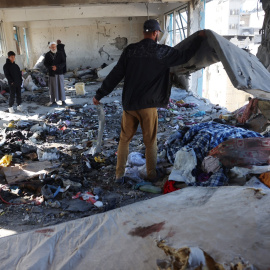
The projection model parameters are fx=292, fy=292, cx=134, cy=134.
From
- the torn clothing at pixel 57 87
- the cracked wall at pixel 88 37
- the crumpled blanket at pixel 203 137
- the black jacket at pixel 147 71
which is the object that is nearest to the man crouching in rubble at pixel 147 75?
the black jacket at pixel 147 71

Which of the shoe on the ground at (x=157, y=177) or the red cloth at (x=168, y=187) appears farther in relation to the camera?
the shoe on the ground at (x=157, y=177)

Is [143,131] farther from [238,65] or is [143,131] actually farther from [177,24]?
[177,24]

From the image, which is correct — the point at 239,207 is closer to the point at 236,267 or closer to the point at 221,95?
the point at 236,267

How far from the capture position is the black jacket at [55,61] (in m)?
9.16

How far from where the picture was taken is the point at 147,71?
11.6 ft

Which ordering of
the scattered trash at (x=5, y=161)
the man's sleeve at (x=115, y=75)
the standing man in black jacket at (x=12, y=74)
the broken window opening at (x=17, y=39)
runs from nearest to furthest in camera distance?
1. the man's sleeve at (x=115, y=75)
2. the scattered trash at (x=5, y=161)
3. the standing man in black jacket at (x=12, y=74)
4. the broken window opening at (x=17, y=39)

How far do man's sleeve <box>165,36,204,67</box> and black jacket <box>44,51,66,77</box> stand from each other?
6540mm

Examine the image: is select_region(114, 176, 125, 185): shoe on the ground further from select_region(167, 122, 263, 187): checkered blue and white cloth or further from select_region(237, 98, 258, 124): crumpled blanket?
select_region(237, 98, 258, 124): crumpled blanket

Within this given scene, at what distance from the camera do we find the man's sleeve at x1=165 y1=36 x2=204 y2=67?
351 cm

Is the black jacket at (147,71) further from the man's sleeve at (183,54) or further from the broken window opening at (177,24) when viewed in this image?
the broken window opening at (177,24)

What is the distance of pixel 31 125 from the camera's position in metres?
7.32

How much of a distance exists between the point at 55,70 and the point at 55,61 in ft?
0.92

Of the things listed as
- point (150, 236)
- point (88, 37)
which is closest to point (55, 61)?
point (150, 236)

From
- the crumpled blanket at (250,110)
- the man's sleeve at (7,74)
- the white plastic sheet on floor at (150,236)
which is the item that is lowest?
the crumpled blanket at (250,110)
